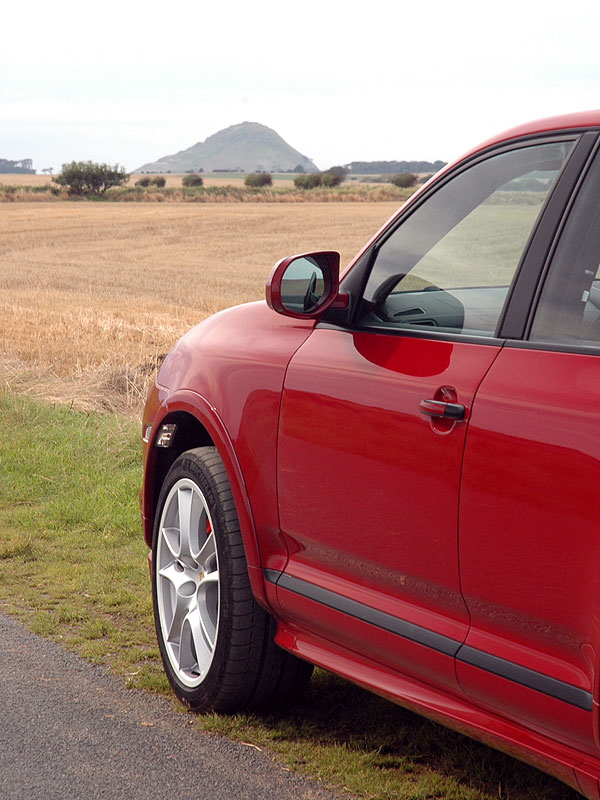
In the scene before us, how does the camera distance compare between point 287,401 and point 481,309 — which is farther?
point 287,401

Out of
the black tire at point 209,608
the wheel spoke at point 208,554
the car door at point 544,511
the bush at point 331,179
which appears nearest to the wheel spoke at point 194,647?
the black tire at point 209,608

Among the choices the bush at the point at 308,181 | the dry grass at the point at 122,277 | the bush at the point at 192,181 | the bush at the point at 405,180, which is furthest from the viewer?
the bush at the point at 192,181

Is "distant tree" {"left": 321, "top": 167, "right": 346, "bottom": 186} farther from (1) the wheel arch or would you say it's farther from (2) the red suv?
(2) the red suv

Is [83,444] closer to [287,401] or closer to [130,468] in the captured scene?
[130,468]

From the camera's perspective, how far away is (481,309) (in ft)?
9.40

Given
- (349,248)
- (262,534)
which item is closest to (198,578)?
(262,534)

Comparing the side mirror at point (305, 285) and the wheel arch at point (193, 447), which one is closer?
the side mirror at point (305, 285)

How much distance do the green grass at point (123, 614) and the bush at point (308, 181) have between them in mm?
70048

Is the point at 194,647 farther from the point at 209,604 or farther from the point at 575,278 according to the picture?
the point at 575,278

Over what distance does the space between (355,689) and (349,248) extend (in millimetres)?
28080

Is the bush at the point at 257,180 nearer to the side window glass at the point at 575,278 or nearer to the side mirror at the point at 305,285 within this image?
the side mirror at the point at 305,285

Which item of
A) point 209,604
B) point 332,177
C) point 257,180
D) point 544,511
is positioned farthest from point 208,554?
point 257,180

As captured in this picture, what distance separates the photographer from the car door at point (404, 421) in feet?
8.73

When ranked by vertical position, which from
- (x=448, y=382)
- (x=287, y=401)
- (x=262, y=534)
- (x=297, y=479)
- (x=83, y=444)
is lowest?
(x=83, y=444)
